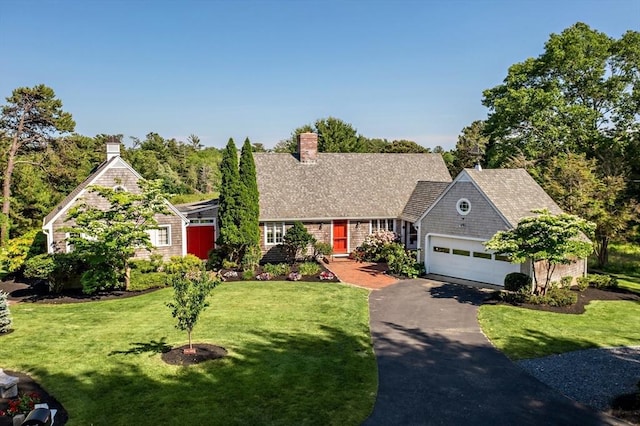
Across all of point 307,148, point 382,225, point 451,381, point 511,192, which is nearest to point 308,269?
point 382,225

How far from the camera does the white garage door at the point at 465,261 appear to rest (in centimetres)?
2033

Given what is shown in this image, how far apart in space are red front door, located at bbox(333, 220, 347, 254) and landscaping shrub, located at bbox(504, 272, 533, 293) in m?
10.4

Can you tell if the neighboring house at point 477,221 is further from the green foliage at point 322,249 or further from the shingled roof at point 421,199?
the green foliage at point 322,249

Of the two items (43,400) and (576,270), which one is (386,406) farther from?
(576,270)

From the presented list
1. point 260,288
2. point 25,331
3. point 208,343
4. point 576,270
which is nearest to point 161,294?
point 260,288

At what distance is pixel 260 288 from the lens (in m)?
20.5

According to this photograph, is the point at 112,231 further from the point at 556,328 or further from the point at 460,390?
the point at 556,328

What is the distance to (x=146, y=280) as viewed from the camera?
20.4 metres

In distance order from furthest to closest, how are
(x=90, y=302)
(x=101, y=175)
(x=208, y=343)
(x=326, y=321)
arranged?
Answer: (x=101, y=175)
(x=90, y=302)
(x=326, y=321)
(x=208, y=343)

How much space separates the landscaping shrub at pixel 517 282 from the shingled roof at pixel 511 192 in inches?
84.4

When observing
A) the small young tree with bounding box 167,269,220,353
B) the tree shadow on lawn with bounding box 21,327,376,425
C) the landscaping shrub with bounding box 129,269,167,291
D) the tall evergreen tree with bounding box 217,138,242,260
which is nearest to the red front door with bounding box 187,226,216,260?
the tall evergreen tree with bounding box 217,138,242,260

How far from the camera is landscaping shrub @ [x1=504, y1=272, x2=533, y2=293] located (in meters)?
18.5

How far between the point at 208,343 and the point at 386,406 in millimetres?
5884

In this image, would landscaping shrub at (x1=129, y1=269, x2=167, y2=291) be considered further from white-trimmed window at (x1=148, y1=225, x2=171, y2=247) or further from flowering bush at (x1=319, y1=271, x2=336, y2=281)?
flowering bush at (x1=319, y1=271, x2=336, y2=281)
